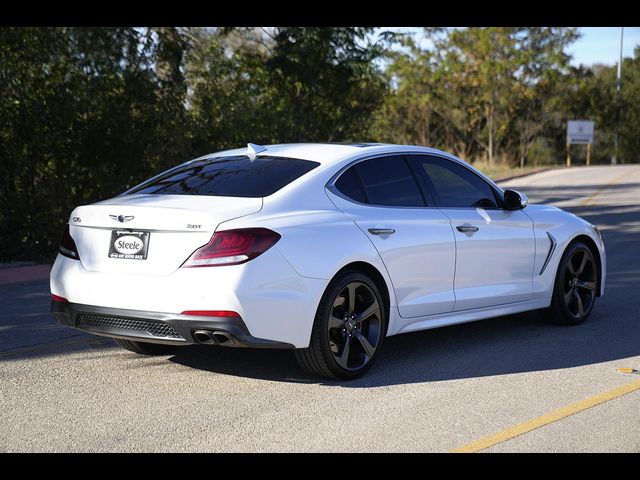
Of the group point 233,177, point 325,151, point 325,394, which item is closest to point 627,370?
point 325,394

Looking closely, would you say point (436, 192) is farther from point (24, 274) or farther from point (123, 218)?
point (24, 274)

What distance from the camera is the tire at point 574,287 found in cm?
834

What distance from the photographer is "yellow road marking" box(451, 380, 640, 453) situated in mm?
4977

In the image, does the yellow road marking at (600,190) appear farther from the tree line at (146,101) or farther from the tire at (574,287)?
the tire at (574,287)

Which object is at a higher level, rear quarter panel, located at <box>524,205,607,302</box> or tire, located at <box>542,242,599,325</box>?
rear quarter panel, located at <box>524,205,607,302</box>

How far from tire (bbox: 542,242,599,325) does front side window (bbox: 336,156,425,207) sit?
6.13 ft

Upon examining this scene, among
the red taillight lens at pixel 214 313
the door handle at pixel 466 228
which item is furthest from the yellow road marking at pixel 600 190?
the red taillight lens at pixel 214 313

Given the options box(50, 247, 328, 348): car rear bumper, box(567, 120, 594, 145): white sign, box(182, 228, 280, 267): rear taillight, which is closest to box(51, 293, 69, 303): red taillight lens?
box(50, 247, 328, 348): car rear bumper

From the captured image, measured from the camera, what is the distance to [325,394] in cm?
608

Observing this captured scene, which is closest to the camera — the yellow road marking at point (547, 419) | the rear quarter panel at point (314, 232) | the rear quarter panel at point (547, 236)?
the yellow road marking at point (547, 419)

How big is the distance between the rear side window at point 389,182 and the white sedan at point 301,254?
0.01m

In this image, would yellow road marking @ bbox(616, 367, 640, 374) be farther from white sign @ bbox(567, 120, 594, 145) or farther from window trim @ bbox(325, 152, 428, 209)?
white sign @ bbox(567, 120, 594, 145)

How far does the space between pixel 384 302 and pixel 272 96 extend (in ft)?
54.6

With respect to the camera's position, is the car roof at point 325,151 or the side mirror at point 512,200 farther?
the side mirror at point 512,200
